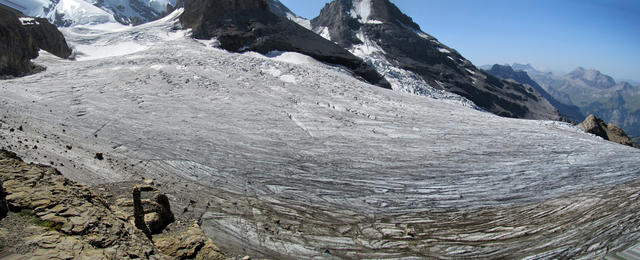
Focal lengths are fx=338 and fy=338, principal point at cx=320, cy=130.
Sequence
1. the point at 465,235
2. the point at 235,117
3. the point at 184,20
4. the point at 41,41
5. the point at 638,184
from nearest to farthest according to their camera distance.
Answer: the point at 465,235 → the point at 638,184 → the point at 235,117 → the point at 41,41 → the point at 184,20

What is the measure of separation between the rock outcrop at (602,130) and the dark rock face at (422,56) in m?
33.4

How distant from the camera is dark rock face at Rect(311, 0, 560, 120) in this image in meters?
64.9

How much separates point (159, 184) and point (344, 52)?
101 feet

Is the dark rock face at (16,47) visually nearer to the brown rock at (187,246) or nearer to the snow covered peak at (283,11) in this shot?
the brown rock at (187,246)

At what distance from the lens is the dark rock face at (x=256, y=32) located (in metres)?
37.2

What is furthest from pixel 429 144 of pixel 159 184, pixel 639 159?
pixel 159 184

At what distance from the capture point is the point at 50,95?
18.7 m

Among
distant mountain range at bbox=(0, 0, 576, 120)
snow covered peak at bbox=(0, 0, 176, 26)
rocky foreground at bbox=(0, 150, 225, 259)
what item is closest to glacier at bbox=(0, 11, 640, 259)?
rocky foreground at bbox=(0, 150, 225, 259)

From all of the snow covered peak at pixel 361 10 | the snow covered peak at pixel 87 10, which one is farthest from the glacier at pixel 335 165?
the snow covered peak at pixel 87 10


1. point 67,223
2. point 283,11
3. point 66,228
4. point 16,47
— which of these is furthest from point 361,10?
point 66,228

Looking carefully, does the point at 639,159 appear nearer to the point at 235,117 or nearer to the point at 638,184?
the point at 638,184

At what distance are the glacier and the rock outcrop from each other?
5.15 metres

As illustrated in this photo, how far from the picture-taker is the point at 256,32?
131 ft

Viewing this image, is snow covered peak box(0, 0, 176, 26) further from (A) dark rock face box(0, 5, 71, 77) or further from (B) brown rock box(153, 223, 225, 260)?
(B) brown rock box(153, 223, 225, 260)
